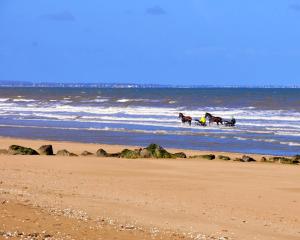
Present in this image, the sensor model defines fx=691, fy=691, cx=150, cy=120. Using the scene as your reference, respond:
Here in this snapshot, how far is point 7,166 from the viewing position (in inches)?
714

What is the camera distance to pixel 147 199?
43.1 ft

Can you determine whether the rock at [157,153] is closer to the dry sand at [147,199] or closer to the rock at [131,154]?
the rock at [131,154]

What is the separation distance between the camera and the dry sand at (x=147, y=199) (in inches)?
386

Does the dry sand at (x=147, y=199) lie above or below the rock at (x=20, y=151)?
below

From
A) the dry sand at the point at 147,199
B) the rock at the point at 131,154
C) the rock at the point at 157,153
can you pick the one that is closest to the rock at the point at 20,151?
the dry sand at the point at 147,199

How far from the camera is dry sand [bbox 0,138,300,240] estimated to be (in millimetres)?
9797

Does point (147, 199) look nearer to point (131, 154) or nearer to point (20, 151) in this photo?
point (131, 154)

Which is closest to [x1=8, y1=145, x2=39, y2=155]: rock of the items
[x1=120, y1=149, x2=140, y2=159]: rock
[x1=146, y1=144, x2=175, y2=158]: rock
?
[x1=120, y1=149, x2=140, y2=159]: rock

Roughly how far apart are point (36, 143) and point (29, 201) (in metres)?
16.4

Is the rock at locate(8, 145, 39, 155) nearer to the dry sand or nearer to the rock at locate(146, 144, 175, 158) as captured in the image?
the dry sand

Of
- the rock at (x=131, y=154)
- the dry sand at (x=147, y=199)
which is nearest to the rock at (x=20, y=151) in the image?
the dry sand at (x=147, y=199)

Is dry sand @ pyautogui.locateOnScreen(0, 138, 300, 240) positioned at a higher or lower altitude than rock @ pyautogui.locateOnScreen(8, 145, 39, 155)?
lower

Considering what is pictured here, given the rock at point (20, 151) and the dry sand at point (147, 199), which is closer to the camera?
the dry sand at point (147, 199)

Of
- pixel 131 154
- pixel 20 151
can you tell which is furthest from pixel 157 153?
pixel 20 151
